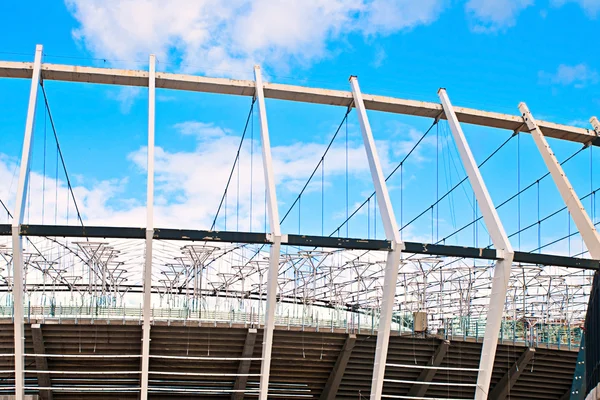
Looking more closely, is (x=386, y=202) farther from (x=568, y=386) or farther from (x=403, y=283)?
(x=403, y=283)

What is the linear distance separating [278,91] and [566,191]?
1276cm

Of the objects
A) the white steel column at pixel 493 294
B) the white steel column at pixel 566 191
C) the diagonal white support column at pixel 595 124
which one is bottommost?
the white steel column at pixel 493 294

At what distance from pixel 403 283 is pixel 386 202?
22.8 metres

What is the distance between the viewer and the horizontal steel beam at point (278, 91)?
28.8 m

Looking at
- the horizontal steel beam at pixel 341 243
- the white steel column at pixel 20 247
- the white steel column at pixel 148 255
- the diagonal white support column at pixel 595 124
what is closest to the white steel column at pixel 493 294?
the horizontal steel beam at pixel 341 243

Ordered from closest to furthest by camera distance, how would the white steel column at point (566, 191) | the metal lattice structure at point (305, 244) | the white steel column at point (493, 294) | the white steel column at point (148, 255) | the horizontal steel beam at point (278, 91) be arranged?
the white steel column at point (148, 255) < the metal lattice structure at point (305, 244) < the white steel column at point (493, 294) < the white steel column at point (566, 191) < the horizontal steel beam at point (278, 91)

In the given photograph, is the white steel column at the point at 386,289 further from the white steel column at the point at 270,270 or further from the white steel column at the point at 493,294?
the white steel column at the point at 270,270

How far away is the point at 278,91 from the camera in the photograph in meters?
30.0

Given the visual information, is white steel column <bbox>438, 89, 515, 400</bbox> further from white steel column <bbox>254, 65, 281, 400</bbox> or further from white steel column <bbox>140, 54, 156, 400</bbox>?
white steel column <bbox>140, 54, 156, 400</bbox>

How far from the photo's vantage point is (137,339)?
28.6m

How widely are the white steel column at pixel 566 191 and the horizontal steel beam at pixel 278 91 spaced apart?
73 centimetres

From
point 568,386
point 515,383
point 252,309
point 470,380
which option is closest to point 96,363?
point 252,309

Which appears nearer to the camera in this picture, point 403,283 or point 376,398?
point 376,398

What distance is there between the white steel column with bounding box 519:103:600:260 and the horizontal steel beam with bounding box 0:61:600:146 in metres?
0.73
